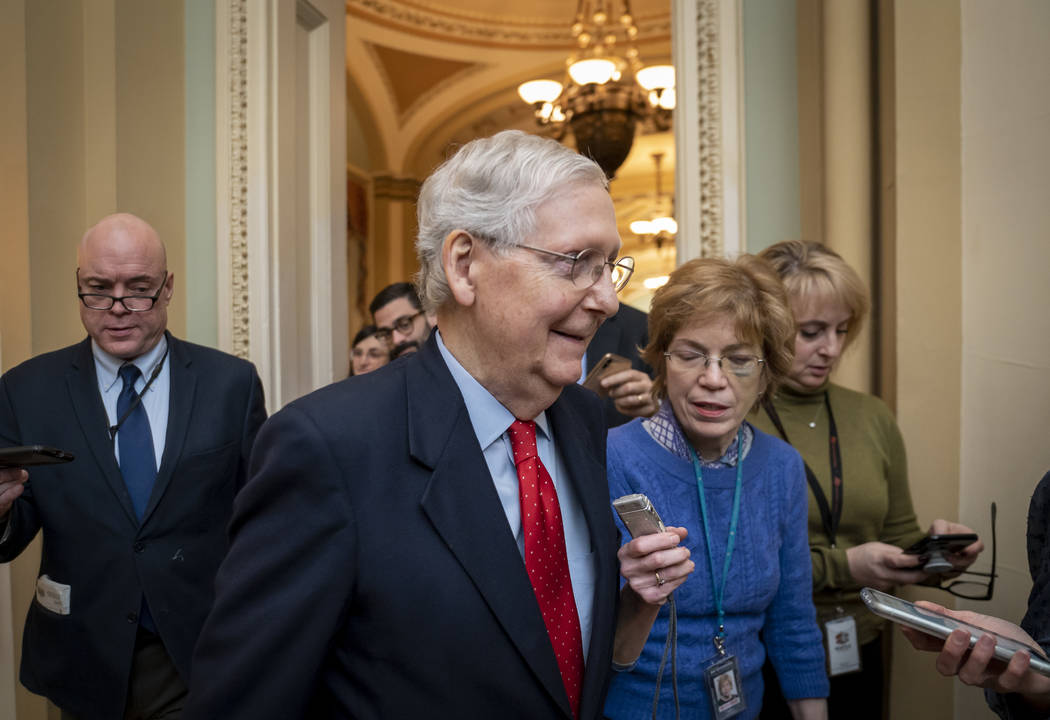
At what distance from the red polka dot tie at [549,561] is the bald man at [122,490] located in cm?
138

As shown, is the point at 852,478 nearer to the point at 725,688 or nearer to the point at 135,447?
the point at 725,688

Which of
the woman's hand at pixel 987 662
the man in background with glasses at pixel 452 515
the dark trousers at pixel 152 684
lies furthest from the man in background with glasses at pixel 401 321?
the woman's hand at pixel 987 662

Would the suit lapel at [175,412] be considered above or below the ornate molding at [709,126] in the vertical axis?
below

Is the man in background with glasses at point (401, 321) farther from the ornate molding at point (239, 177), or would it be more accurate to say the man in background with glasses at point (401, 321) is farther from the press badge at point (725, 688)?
the press badge at point (725, 688)

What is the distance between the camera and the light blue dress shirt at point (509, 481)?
144cm

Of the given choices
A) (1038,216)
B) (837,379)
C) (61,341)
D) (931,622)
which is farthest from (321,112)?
(931,622)

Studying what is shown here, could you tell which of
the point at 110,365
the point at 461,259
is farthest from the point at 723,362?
the point at 110,365

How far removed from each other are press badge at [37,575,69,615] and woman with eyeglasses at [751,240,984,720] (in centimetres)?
190

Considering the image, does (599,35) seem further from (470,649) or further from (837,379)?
(470,649)

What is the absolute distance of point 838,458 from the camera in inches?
97.6

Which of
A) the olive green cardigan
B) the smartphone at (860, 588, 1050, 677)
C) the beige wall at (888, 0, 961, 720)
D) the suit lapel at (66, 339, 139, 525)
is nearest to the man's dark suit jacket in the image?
the suit lapel at (66, 339, 139, 525)

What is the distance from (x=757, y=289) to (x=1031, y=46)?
1010mm

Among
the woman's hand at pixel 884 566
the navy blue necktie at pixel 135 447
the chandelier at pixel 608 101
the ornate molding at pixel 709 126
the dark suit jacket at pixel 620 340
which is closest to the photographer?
the woman's hand at pixel 884 566

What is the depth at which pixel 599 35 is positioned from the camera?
23.8ft
